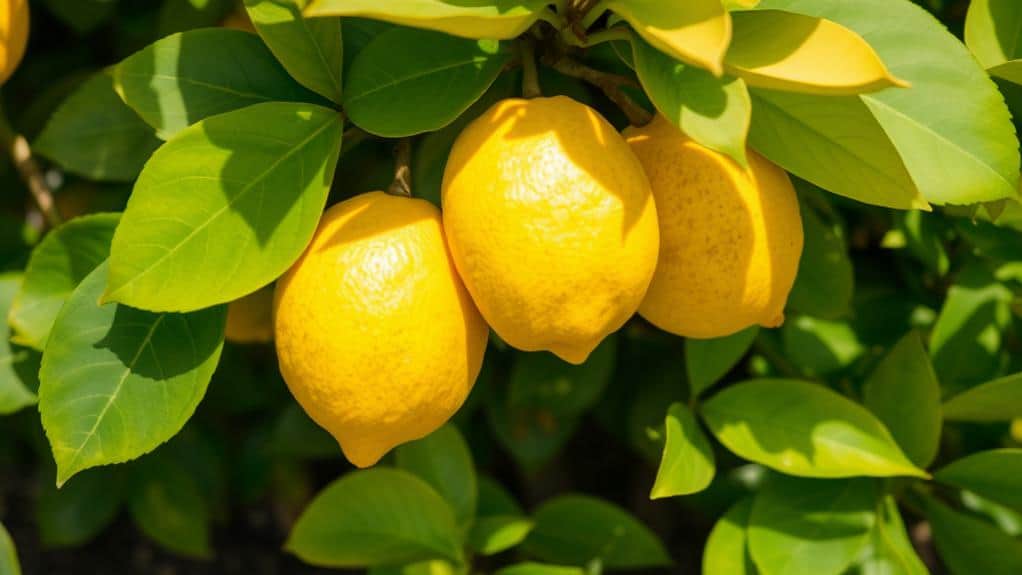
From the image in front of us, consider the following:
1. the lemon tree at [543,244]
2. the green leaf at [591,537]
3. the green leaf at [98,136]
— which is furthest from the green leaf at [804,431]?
the green leaf at [98,136]

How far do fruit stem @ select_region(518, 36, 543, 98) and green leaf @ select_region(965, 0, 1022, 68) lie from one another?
35cm

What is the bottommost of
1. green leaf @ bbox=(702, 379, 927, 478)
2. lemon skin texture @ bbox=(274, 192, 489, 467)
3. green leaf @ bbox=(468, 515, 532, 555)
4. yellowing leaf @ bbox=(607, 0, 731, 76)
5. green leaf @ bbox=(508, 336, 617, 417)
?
green leaf @ bbox=(468, 515, 532, 555)

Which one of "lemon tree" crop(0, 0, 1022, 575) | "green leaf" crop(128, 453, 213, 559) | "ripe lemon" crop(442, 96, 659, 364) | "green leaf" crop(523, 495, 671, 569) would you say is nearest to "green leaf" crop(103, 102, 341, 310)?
"lemon tree" crop(0, 0, 1022, 575)

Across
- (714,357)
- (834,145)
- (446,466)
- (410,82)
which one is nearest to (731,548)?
(714,357)

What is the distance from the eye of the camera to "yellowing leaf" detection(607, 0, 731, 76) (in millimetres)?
521

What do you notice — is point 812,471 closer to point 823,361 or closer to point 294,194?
point 823,361

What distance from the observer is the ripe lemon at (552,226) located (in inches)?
23.3

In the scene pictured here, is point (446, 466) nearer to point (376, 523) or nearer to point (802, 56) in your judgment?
point (376, 523)

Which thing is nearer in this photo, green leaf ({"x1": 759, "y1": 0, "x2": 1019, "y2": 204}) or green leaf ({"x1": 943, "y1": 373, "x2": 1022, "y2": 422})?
green leaf ({"x1": 759, "y1": 0, "x2": 1019, "y2": 204})

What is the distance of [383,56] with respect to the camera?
0.69 meters

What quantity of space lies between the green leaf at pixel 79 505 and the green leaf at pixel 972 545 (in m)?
1.08

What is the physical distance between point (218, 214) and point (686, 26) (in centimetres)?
33

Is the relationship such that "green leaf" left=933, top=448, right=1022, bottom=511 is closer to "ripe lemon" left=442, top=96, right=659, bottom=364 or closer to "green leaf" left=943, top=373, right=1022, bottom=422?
"green leaf" left=943, top=373, right=1022, bottom=422

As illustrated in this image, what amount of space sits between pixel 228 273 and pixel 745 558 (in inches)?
21.5
